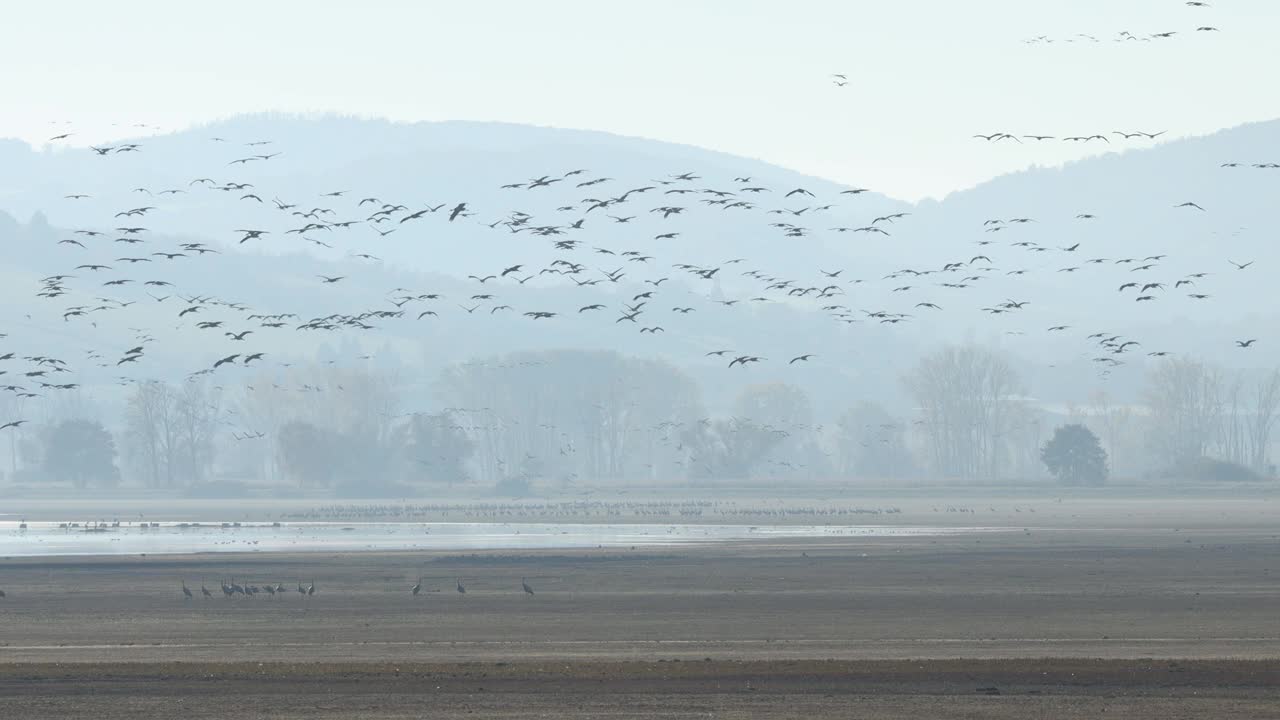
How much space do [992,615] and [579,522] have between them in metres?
69.8

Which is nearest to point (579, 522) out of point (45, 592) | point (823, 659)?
point (45, 592)

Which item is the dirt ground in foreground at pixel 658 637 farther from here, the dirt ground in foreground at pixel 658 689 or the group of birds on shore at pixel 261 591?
the group of birds on shore at pixel 261 591

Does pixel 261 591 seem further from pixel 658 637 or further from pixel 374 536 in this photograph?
pixel 374 536

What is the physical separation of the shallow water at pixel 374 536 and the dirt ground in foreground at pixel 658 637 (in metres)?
12.4

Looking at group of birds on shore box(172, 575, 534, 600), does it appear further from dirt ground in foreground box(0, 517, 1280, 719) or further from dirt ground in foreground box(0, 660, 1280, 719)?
dirt ground in foreground box(0, 660, 1280, 719)

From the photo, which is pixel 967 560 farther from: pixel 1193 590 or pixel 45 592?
pixel 45 592

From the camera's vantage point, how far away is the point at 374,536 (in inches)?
3671

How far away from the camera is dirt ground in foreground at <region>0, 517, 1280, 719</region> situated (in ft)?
98.9

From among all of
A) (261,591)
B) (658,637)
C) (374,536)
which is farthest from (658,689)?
(374,536)

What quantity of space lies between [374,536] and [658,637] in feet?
180

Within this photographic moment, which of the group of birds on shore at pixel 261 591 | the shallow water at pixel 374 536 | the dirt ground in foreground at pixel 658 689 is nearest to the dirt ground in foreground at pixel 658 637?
the dirt ground in foreground at pixel 658 689

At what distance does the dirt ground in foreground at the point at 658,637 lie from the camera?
3016cm

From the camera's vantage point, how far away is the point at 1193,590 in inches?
2007

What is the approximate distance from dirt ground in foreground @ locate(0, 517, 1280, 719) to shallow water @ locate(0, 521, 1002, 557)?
487 inches
